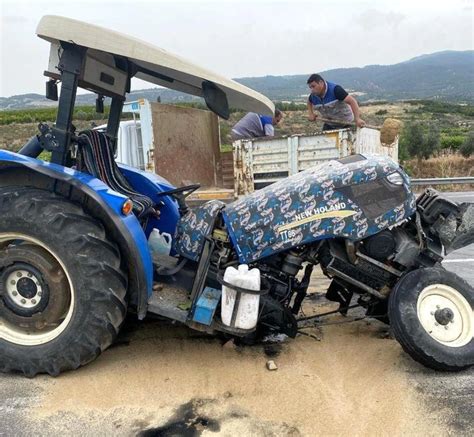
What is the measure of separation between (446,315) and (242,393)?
4.24 feet

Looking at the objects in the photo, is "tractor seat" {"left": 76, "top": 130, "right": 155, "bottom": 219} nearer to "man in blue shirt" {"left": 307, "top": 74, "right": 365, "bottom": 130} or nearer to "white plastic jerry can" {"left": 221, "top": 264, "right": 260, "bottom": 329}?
"white plastic jerry can" {"left": 221, "top": 264, "right": 260, "bottom": 329}

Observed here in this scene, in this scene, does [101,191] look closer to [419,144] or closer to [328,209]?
[328,209]

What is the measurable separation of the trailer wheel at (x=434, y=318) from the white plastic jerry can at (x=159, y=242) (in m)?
1.66

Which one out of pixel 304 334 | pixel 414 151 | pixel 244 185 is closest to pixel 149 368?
pixel 304 334

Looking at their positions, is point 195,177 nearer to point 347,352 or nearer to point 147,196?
point 147,196

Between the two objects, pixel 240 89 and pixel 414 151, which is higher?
pixel 240 89

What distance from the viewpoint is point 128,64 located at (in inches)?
146

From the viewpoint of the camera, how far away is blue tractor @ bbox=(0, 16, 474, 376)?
311cm

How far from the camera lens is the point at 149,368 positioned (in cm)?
334

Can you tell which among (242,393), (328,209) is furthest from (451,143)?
(242,393)

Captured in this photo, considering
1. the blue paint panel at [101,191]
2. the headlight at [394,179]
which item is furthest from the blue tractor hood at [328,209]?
the blue paint panel at [101,191]

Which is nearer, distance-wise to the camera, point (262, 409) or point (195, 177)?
point (262, 409)

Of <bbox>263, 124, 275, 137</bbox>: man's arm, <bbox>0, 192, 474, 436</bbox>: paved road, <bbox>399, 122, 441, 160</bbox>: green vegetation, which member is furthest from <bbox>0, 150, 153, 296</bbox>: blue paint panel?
<bbox>399, 122, 441, 160</bbox>: green vegetation

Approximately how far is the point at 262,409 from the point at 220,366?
1.81 feet
